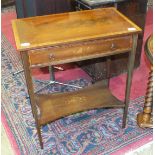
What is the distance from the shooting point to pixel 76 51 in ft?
4.78

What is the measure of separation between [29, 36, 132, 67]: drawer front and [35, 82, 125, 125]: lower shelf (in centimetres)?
50

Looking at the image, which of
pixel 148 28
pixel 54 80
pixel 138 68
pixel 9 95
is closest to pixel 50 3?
pixel 54 80

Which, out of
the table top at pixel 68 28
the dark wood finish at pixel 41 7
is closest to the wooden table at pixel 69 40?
the table top at pixel 68 28

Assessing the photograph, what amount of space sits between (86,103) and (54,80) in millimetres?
637

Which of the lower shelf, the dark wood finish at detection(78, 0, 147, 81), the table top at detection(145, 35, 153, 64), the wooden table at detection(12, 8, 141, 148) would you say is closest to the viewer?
the wooden table at detection(12, 8, 141, 148)

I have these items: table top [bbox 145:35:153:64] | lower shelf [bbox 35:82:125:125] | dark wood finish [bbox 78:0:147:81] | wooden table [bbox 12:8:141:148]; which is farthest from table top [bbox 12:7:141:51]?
lower shelf [bbox 35:82:125:125]

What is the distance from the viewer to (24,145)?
1.81 meters

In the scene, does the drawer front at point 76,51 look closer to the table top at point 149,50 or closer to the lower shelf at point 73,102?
the table top at point 149,50

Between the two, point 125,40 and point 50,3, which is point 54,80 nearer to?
point 50,3

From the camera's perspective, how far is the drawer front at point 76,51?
1.40m

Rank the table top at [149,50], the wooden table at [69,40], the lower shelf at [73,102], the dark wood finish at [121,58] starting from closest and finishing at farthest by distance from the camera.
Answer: the wooden table at [69,40], the table top at [149,50], the lower shelf at [73,102], the dark wood finish at [121,58]

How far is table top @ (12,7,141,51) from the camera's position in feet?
4.59

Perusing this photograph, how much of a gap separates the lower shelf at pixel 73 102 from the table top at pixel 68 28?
1.97 ft

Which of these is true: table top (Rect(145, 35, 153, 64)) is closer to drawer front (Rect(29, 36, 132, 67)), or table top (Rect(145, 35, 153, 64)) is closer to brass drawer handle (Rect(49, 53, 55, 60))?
drawer front (Rect(29, 36, 132, 67))
